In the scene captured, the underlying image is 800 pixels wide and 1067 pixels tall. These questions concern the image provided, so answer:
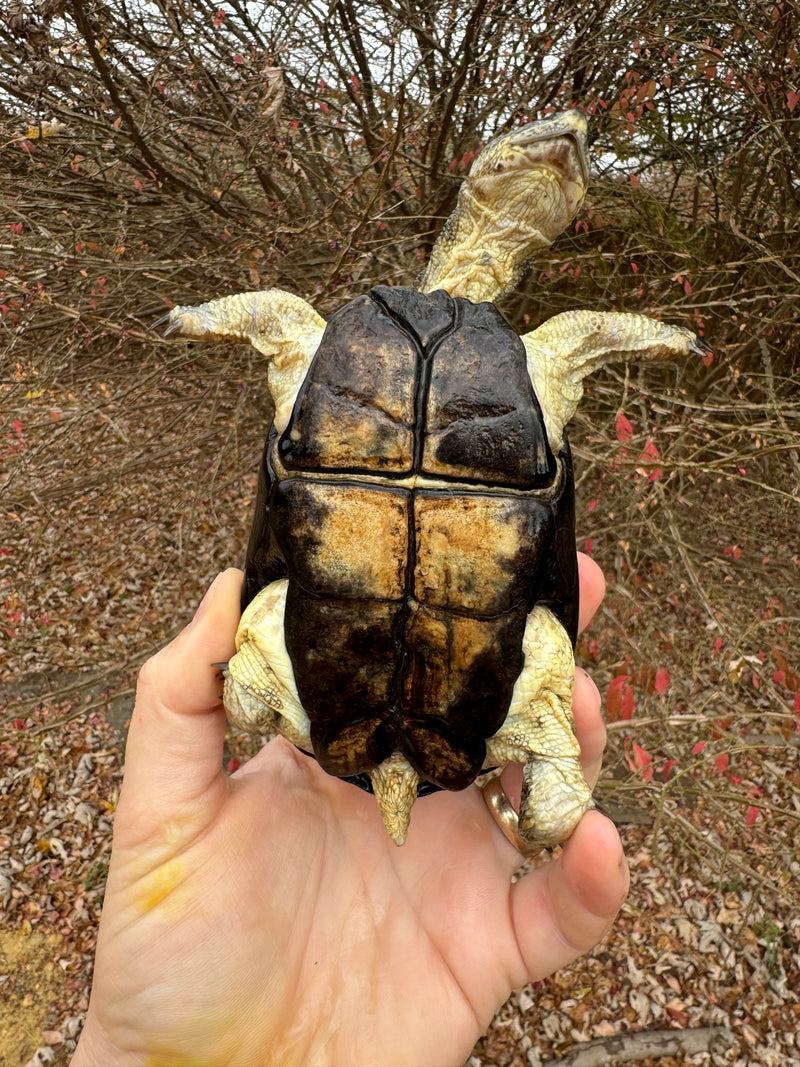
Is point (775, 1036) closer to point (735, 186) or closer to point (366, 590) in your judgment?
point (366, 590)

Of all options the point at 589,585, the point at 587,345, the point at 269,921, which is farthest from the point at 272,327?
the point at 269,921

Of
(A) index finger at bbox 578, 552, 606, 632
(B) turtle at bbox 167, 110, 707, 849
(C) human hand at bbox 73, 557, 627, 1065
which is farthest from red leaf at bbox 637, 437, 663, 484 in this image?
(C) human hand at bbox 73, 557, 627, 1065

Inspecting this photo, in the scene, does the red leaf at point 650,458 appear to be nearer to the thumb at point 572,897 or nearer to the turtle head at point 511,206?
the turtle head at point 511,206

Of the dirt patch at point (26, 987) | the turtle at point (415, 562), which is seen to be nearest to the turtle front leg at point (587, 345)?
the turtle at point (415, 562)

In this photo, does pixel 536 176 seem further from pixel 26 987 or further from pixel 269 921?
pixel 26 987

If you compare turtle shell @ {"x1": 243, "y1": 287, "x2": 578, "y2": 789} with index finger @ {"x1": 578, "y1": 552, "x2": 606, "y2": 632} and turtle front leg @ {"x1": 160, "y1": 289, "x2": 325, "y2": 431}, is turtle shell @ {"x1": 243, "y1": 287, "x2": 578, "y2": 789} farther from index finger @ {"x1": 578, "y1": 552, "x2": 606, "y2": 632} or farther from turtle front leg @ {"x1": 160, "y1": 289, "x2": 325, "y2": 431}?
index finger @ {"x1": 578, "y1": 552, "x2": 606, "y2": 632}

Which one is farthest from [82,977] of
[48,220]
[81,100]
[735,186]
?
[735,186]
